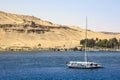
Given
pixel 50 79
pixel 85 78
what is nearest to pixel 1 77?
pixel 50 79

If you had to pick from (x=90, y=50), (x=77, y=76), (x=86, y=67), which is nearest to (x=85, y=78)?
(x=77, y=76)

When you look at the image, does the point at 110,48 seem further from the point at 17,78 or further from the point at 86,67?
the point at 17,78

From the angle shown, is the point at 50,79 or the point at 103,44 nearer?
the point at 50,79

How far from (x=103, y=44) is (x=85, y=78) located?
130917 mm

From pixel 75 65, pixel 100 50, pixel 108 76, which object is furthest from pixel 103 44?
pixel 108 76

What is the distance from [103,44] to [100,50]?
2.92 m

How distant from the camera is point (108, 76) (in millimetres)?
70750

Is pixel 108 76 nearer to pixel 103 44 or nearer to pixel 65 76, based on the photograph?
pixel 65 76

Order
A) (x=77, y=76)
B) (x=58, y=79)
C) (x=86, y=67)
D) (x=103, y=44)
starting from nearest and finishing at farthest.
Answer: (x=58, y=79) → (x=77, y=76) → (x=86, y=67) → (x=103, y=44)

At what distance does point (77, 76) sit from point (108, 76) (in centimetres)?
462

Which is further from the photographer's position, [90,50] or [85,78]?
[90,50]

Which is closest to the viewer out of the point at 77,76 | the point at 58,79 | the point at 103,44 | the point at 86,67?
the point at 58,79

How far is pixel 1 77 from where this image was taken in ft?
228

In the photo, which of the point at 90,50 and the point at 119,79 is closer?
the point at 119,79
